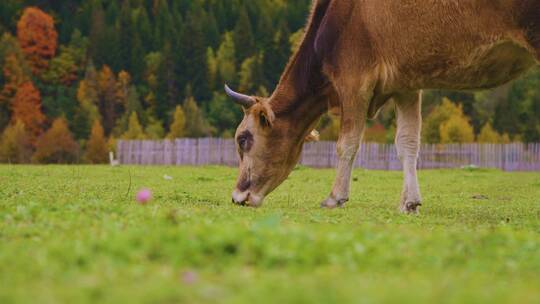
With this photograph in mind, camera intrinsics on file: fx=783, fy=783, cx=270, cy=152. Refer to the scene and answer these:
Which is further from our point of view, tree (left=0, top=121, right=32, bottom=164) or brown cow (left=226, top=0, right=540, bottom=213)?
tree (left=0, top=121, right=32, bottom=164)

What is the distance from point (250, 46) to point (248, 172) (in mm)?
93185

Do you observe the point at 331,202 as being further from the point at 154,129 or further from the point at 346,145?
the point at 154,129

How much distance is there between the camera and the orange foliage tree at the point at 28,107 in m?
94.8

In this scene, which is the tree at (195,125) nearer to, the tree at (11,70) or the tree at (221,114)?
the tree at (221,114)

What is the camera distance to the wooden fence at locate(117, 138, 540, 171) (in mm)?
49281

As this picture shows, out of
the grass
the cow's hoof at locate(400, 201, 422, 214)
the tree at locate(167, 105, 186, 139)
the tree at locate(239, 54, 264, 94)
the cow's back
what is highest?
the tree at locate(239, 54, 264, 94)

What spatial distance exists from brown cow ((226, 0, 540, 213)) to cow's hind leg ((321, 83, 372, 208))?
1cm

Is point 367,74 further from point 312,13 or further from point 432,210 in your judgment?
point 432,210

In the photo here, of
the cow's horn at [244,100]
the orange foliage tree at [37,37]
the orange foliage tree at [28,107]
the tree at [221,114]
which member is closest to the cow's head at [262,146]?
the cow's horn at [244,100]

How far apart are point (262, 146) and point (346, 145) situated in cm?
140

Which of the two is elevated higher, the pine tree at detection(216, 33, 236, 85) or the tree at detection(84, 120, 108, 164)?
the pine tree at detection(216, 33, 236, 85)

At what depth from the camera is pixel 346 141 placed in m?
10.7

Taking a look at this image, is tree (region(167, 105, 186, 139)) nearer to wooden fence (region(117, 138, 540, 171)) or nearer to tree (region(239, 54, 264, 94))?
tree (region(239, 54, 264, 94))

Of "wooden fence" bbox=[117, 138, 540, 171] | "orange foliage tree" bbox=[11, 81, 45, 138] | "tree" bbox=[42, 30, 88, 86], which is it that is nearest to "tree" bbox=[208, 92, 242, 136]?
"orange foliage tree" bbox=[11, 81, 45, 138]
